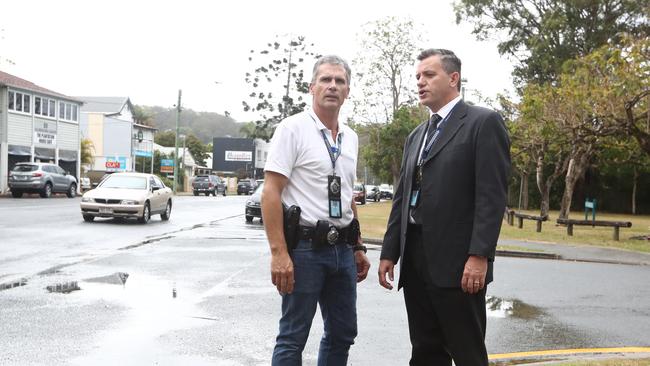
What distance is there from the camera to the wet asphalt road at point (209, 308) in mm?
5324

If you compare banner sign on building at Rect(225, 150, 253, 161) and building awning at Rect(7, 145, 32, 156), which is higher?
banner sign on building at Rect(225, 150, 253, 161)

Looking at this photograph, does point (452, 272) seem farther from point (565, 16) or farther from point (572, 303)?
point (565, 16)

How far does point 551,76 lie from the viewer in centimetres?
Result: 3794

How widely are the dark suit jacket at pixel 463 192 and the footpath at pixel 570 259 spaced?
2.14 m

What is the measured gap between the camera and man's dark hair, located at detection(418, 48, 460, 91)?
3641 millimetres

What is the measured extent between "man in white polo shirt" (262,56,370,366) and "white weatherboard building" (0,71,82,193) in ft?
119

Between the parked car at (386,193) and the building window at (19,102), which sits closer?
the building window at (19,102)

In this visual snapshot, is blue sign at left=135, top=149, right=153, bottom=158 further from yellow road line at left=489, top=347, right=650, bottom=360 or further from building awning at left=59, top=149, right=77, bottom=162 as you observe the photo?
yellow road line at left=489, top=347, right=650, bottom=360

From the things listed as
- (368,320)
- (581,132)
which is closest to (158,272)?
(368,320)

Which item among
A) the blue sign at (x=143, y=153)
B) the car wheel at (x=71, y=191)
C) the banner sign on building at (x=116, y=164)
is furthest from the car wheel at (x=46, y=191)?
the blue sign at (x=143, y=153)

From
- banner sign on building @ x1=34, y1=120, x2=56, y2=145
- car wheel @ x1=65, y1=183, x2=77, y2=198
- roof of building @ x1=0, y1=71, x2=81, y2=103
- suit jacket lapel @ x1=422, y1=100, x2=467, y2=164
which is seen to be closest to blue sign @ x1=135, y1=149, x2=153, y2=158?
roof of building @ x1=0, y1=71, x2=81, y2=103

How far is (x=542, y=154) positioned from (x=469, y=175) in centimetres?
2281

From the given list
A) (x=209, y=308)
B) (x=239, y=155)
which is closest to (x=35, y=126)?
(x=209, y=308)

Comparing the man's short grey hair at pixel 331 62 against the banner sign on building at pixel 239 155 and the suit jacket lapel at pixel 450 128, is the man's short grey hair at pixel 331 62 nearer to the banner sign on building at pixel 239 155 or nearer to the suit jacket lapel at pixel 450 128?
the suit jacket lapel at pixel 450 128
